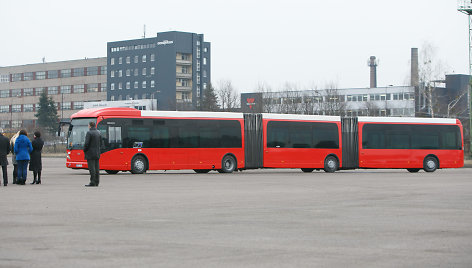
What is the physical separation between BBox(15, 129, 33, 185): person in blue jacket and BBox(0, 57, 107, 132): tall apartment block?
123 m

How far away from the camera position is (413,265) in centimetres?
747

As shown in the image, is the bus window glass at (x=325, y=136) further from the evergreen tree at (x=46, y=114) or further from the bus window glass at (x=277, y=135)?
the evergreen tree at (x=46, y=114)

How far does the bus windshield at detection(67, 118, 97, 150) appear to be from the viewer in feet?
104

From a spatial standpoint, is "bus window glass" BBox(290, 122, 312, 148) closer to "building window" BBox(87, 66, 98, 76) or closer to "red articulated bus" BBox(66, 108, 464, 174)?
"red articulated bus" BBox(66, 108, 464, 174)

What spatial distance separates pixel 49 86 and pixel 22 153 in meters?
132

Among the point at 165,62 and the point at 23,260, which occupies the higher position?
the point at 165,62

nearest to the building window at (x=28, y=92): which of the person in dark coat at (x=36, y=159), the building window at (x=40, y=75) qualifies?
the building window at (x=40, y=75)

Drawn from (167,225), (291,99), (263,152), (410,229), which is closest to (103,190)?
(167,225)

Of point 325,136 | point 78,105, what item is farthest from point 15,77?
point 325,136

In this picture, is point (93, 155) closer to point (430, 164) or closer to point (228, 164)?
point (228, 164)

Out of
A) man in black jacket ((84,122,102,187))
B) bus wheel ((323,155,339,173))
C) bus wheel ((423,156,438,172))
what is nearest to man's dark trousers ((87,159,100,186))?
man in black jacket ((84,122,102,187))

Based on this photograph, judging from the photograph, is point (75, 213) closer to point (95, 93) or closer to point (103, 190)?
point (103, 190)

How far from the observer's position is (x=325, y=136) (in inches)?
1442

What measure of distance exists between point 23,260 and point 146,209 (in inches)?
237
